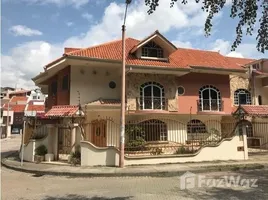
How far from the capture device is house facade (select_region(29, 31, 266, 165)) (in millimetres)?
16391

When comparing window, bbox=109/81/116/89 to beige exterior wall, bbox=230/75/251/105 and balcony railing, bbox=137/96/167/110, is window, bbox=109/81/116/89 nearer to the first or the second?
balcony railing, bbox=137/96/167/110

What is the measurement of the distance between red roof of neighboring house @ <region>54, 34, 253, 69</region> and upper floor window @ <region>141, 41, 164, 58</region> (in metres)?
0.64

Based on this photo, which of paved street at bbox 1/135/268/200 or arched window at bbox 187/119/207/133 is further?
arched window at bbox 187/119/207/133

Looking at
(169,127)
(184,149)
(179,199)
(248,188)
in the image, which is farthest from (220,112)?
(179,199)

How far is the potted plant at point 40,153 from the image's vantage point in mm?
15617

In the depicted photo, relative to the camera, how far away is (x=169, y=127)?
1992 centimetres

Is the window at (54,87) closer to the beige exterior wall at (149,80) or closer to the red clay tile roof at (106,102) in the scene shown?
the red clay tile roof at (106,102)

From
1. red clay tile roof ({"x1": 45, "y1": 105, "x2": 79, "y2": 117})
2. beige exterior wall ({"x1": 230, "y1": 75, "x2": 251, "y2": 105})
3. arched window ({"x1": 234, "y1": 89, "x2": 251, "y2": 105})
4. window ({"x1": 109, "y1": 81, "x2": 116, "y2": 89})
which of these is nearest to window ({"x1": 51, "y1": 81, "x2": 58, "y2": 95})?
window ({"x1": 109, "y1": 81, "x2": 116, "y2": 89})

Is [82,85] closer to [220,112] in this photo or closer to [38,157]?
[38,157]

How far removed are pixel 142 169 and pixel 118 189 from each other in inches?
137

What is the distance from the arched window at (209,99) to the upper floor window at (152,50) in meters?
4.28

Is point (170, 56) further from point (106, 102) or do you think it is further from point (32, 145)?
point (32, 145)

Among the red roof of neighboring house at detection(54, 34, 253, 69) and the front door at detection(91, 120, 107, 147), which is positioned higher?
the red roof of neighboring house at detection(54, 34, 253, 69)

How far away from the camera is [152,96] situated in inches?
781
